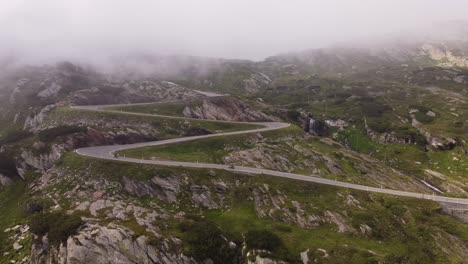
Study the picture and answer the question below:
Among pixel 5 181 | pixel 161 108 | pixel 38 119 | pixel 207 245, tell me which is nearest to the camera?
pixel 207 245

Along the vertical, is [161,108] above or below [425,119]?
above

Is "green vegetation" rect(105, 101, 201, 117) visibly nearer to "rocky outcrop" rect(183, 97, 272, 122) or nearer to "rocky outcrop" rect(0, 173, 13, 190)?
"rocky outcrop" rect(183, 97, 272, 122)

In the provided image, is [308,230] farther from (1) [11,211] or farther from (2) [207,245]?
(1) [11,211]

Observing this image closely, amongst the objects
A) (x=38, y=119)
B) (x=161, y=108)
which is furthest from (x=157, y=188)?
(x=38, y=119)

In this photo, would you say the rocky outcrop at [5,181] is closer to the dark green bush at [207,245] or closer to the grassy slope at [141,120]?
the grassy slope at [141,120]

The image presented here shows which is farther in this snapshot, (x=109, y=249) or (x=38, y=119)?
(x=38, y=119)

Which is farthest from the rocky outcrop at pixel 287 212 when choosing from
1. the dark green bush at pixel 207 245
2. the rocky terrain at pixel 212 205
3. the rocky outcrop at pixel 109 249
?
the rocky outcrop at pixel 109 249
